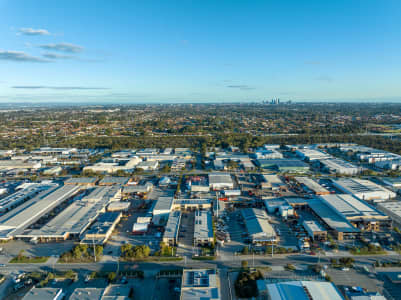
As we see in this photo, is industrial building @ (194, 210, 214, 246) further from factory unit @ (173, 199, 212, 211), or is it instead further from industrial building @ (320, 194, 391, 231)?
industrial building @ (320, 194, 391, 231)

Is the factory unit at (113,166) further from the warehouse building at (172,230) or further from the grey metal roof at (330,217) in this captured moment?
the grey metal roof at (330,217)

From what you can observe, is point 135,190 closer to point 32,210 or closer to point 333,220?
point 32,210

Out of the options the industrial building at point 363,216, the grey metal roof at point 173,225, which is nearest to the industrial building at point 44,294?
the grey metal roof at point 173,225

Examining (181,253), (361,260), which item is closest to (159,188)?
(181,253)

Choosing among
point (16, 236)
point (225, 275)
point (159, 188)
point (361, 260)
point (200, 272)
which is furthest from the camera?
point (159, 188)

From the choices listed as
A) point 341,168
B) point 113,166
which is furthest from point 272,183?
point 113,166

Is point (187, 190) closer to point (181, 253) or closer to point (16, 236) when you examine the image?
point (181, 253)
